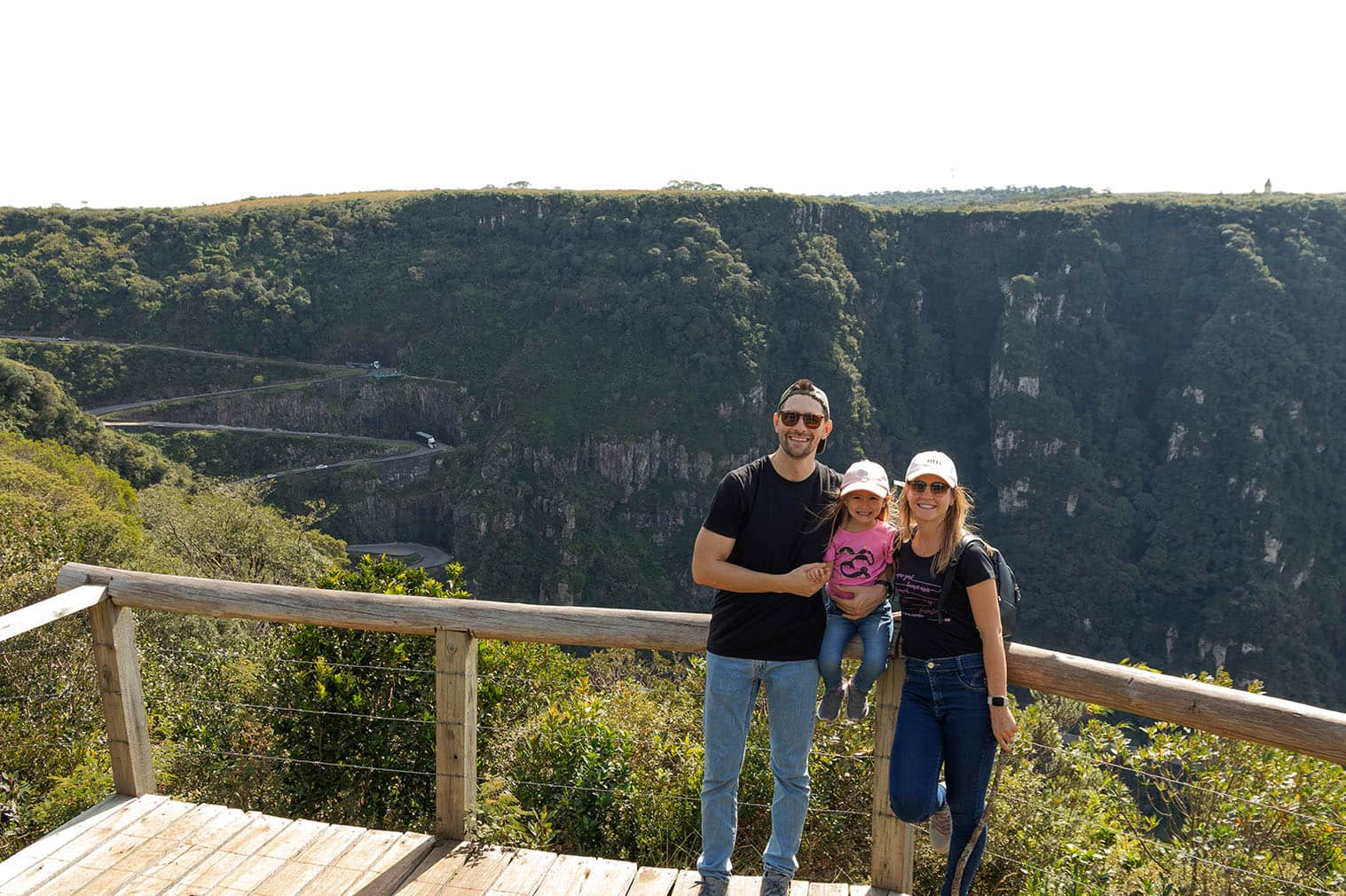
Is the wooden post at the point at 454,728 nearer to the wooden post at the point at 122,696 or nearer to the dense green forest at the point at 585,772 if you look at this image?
the dense green forest at the point at 585,772

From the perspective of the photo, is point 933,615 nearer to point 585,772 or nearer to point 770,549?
point 770,549

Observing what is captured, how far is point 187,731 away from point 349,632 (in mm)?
2127

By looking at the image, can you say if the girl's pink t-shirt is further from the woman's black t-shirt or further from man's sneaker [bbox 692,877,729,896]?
man's sneaker [bbox 692,877,729,896]

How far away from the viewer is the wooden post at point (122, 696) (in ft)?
10.6

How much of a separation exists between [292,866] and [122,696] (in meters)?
0.96

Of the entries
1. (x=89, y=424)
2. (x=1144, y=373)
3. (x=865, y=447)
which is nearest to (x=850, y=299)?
(x=865, y=447)

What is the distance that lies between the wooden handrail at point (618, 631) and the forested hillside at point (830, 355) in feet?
149

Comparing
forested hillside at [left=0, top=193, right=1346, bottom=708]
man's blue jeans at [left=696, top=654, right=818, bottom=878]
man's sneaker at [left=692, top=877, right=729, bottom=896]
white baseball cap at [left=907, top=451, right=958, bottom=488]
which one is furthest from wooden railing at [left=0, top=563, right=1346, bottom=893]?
forested hillside at [left=0, top=193, right=1346, bottom=708]

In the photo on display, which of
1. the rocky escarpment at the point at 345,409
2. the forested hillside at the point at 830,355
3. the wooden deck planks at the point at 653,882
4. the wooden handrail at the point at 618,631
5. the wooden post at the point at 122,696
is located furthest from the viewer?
the forested hillside at the point at 830,355

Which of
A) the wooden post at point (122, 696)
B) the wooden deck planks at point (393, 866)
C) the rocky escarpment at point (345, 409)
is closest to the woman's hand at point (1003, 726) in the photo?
the wooden deck planks at point (393, 866)

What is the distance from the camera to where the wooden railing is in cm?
242

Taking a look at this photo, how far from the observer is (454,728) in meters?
3.01

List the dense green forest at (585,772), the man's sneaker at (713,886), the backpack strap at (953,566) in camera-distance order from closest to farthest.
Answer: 1. the backpack strap at (953,566)
2. the man's sneaker at (713,886)
3. the dense green forest at (585,772)

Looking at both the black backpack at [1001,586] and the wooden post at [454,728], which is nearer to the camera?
the black backpack at [1001,586]
